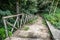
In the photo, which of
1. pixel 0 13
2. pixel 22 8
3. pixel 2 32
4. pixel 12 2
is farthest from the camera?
pixel 22 8

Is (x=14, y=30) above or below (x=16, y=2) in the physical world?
below

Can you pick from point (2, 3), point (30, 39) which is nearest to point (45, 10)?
point (2, 3)

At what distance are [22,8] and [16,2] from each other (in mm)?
3124

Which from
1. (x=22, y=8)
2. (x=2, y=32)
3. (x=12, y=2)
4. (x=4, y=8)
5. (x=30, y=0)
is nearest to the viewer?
(x=2, y=32)

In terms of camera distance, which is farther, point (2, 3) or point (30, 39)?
point (2, 3)

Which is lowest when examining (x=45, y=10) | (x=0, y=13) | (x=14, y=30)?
(x=45, y=10)

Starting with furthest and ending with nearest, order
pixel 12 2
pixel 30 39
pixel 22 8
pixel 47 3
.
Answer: pixel 47 3
pixel 22 8
pixel 12 2
pixel 30 39

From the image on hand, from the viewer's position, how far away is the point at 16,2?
44.2ft

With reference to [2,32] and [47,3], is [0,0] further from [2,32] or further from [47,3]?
[47,3]

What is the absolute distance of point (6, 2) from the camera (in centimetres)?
1235

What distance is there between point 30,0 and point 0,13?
26.5 feet

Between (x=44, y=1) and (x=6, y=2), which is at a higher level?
(x=6, y=2)

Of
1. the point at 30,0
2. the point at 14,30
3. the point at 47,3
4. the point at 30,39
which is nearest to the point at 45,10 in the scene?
the point at 47,3

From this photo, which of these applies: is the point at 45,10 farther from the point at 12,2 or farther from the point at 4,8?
the point at 4,8
